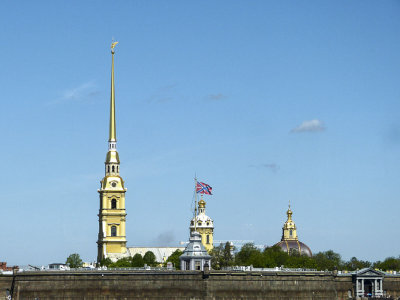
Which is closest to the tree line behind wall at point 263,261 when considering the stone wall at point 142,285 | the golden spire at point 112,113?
the golden spire at point 112,113

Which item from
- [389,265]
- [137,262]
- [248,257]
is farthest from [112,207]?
[389,265]

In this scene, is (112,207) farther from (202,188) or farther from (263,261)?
(202,188)

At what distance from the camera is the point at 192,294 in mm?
127375

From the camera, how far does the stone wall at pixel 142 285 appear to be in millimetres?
127750

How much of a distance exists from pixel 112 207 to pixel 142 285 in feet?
224

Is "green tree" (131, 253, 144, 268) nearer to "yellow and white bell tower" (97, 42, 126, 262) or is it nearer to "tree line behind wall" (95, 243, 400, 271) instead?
"tree line behind wall" (95, 243, 400, 271)

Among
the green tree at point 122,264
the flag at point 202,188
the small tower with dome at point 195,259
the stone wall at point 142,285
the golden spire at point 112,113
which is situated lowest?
the stone wall at point 142,285

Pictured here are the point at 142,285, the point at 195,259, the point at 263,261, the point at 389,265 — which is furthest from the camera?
the point at 389,265

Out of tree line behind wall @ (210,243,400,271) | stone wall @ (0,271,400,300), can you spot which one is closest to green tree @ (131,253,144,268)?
tree line behind wall @ (210,243,400,271)

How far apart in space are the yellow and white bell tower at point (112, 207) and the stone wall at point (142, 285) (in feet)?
212

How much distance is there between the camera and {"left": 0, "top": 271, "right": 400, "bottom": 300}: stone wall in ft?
419

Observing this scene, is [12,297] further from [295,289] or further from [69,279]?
[295,289]

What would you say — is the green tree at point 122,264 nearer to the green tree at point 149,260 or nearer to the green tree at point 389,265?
the green tree at point 149,260

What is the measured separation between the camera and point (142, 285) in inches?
5059
